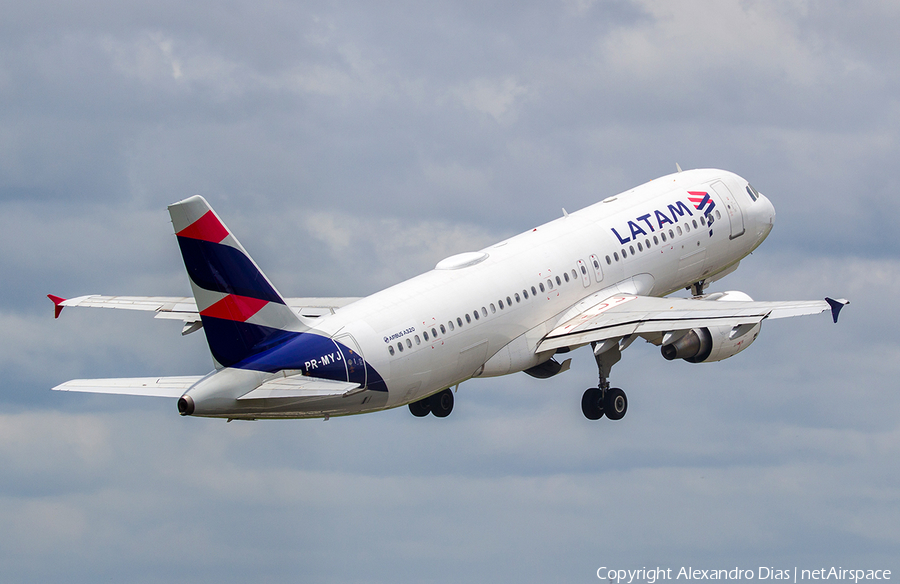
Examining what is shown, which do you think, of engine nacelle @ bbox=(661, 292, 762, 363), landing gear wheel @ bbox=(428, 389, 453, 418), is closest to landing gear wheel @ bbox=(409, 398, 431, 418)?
landing gear wheel @ bbox=(428, 389, 453, 418)

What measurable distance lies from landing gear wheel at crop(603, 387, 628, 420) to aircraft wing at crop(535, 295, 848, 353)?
3.07 m

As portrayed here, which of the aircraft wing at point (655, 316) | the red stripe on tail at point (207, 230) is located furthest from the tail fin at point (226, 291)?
the aircraft wing at point (655, 316)

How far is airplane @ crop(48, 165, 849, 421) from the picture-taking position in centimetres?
4194

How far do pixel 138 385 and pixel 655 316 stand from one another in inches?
736

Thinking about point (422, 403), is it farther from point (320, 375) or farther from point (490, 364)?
point (320, 375)

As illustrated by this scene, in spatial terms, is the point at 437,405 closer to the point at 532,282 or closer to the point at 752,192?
the point at 532,282

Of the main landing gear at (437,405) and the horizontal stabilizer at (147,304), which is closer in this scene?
the horizontal stabilizer at (147,304)

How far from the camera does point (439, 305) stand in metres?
47.7

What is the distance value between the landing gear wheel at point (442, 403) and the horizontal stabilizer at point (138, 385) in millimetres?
14429

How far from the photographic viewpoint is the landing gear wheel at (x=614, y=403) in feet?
173

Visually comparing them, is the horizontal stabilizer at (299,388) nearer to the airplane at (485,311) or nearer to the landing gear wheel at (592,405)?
the airplane at (485,311)

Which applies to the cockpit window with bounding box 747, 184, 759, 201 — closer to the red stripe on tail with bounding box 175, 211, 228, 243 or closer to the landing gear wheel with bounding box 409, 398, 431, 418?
the landing gear wheel with bounding box 409, 398, 431, 418

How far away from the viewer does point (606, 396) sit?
173 ft

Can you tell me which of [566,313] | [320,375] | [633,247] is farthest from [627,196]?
[320,375]
